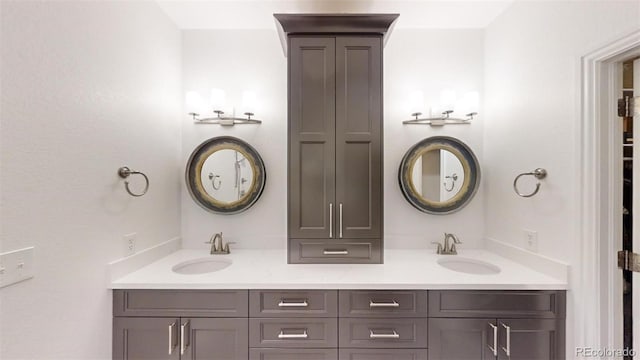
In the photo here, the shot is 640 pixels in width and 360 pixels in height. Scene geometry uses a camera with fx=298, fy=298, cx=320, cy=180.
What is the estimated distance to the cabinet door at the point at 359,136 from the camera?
192 centimetres

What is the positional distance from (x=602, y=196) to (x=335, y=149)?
1.39 metres

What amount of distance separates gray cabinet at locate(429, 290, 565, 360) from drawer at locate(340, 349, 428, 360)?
0.07m

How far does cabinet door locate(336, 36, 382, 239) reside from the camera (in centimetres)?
192

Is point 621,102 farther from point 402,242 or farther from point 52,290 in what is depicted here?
point 52,290

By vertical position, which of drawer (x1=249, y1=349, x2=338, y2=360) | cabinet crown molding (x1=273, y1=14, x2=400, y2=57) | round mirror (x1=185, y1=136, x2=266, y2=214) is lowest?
drawer (x1=249, y1=349, x2=338, y2=360)

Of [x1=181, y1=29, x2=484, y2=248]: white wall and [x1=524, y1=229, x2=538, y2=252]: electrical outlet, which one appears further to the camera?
[x1=181, y1=29, x2=484, y2=248]: white wall

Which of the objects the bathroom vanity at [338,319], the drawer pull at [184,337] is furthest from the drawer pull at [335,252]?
the drawer pull at [184,337]

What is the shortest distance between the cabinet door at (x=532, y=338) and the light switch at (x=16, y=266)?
2.14 metres

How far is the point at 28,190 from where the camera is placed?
3.70 feet

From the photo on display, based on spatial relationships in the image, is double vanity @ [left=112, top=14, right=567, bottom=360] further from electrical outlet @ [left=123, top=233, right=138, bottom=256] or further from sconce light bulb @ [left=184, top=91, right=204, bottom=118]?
sconce light bulb @ [left=184, top=91, right=204, bottom=118]

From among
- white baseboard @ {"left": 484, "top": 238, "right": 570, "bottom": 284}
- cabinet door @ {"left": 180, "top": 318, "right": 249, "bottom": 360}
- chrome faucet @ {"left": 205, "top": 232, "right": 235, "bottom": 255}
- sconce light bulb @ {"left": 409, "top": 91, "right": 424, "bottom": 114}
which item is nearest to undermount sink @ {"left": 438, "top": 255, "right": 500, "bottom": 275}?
white baseboard @ {"left": 484, "top": 238, "right": 570, "bottom": 284}

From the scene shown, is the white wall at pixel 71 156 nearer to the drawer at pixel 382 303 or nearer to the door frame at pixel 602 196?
the drawer at pixel 382 303

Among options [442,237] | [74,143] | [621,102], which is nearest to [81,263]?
[74,143]

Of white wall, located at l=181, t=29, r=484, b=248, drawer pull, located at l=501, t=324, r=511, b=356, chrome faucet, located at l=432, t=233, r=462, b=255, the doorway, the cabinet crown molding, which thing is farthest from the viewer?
white wall, located at l=181, t=29, r=484, b=248
